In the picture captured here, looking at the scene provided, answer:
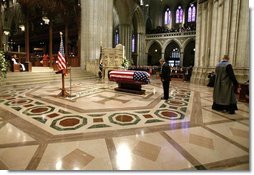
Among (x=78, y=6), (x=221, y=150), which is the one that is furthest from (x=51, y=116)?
(x=78, y=6)

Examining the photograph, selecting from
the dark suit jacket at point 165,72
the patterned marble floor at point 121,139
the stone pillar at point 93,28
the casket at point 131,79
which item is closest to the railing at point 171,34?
the stone pillar at point 93,28

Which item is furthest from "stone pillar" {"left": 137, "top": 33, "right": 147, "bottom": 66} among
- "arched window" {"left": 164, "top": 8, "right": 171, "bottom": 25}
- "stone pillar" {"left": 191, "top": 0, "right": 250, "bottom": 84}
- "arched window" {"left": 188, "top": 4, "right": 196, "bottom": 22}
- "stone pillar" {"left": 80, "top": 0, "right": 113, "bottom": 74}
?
"stone pillar" {"left": 191, "top": 0, "right": 250, "bottom": 84}

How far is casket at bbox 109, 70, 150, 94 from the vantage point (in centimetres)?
696

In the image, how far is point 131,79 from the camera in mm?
7188

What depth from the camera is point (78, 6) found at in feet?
57.2

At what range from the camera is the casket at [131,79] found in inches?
274

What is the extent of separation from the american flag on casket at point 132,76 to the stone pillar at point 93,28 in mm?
8286

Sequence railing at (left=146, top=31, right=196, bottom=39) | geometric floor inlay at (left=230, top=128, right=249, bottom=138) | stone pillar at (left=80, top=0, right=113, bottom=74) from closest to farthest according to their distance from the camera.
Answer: geometric floor inlay at (left=230, top=128, right=249, bottom=138) < stone pillar at (left=80, top=0, right=113, bottom=74) < railing at (left=146, top=31, right=196, bottom=39)

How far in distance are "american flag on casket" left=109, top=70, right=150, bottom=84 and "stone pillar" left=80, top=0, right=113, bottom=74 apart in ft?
27.2

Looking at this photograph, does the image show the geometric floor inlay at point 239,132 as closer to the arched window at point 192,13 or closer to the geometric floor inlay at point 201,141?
the geometric floor inlay at point 201,141

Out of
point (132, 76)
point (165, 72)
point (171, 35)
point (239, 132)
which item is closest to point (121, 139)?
point (239, 132)

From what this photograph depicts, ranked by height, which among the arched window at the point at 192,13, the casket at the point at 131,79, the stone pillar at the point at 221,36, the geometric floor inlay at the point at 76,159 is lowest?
the geometric floor inlay at the point at 76,159

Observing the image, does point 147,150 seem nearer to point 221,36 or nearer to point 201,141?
point 201,141

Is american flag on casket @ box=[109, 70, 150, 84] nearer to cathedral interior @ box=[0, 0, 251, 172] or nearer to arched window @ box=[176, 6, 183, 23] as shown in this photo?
cathedral interior @ box=[0, 0, 251, 172]
